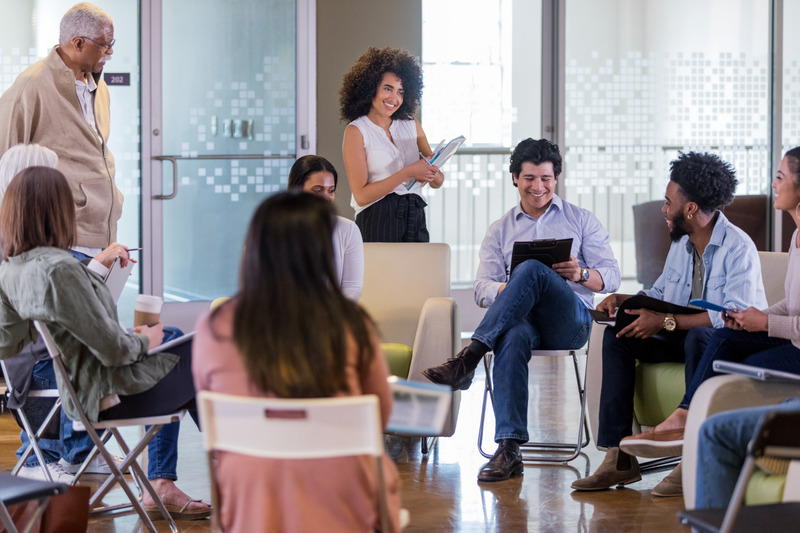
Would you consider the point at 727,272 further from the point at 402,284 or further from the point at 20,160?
the point at 20,160

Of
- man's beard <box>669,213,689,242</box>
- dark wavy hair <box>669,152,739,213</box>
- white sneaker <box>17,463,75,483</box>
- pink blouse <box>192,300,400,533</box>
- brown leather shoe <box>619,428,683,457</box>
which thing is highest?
dark wavy hair <box>669,152,739,213</box>

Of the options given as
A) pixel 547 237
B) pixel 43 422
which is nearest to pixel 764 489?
pixel 547 237

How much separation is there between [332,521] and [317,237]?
509 millimetres

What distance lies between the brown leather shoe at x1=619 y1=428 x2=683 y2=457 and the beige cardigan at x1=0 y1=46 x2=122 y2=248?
2.14 metres

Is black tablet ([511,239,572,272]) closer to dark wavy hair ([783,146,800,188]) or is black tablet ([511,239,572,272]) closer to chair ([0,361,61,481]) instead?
dark wavy hair ([783,146,800,188])

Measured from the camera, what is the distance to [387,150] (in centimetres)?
434

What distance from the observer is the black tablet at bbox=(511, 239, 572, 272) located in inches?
143

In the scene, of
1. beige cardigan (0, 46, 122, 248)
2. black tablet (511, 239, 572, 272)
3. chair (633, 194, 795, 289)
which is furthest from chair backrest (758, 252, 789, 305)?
chair (633, 194, 795, 289)

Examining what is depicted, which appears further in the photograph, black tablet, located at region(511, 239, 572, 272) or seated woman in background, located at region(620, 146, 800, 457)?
black tablet, located at region(511, 239, 572, 272)

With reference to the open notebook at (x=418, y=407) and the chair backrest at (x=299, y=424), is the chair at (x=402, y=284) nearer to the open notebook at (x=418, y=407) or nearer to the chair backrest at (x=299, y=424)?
the open notebook at (x=418, y=407)

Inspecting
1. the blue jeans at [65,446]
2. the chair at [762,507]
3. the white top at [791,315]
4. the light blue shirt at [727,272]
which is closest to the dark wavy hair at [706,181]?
the light blue shirt at [727,272]

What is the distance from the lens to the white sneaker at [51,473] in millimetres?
3246

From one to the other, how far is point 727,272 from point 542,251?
69cm

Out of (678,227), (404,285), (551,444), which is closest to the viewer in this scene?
(678,227)
